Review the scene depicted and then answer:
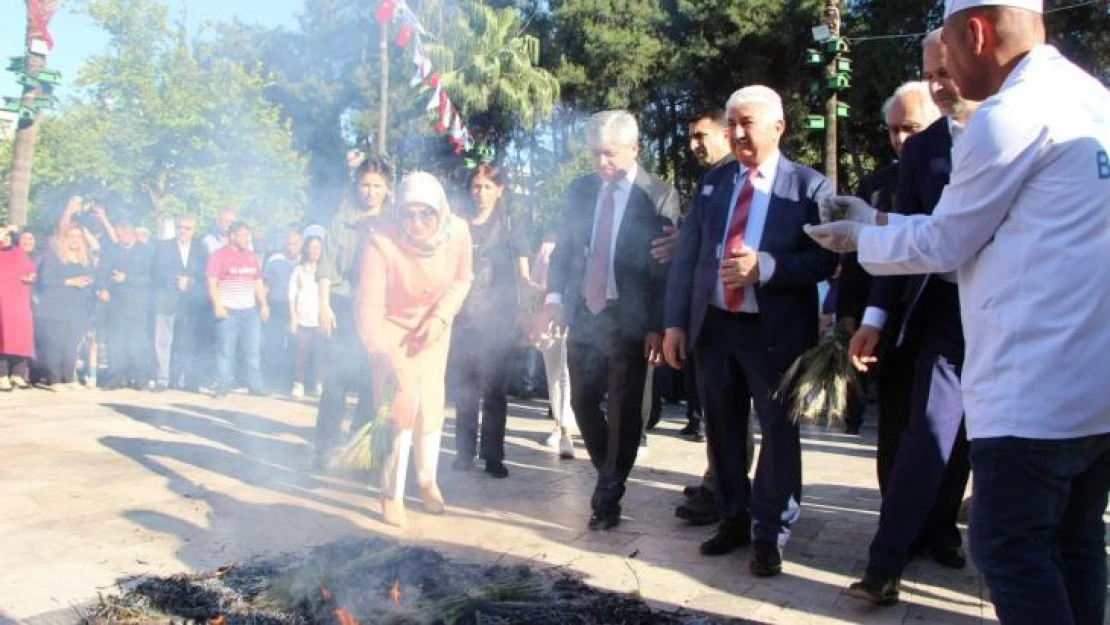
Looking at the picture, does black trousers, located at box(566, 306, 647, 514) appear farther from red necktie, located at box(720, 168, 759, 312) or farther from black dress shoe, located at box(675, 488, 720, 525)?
red necktie, located at box(720, 168, 759, 312)

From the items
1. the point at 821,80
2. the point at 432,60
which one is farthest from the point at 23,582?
the point at 821,80

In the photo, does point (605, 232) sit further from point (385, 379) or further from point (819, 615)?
point (819, 615)

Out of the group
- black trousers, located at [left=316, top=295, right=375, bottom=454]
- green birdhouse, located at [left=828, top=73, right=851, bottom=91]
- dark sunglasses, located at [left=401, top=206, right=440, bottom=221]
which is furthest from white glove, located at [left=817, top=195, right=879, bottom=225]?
green birdhouse, located at [left=828, top=73, right=851, bottom=91]

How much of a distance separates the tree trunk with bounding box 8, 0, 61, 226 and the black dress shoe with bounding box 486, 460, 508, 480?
336cm

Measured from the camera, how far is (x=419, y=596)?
110 inches

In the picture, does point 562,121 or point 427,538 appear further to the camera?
point 562,121

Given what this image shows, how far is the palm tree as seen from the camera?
587cm

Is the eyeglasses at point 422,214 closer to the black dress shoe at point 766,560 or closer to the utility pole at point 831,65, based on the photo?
the black dress shoe at point 766,560

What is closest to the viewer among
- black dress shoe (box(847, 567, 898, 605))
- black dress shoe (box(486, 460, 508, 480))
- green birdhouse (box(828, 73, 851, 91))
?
black dress shoe (box(847, 567, 898, 605))

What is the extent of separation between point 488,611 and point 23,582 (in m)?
1.97

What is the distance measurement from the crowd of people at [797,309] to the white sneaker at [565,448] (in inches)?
10.2

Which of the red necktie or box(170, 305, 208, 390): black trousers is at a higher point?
the red necktie

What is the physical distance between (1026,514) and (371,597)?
193cm

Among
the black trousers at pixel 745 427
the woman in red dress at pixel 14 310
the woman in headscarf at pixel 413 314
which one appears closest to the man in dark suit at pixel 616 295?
the black trousers at pixel 745 427
